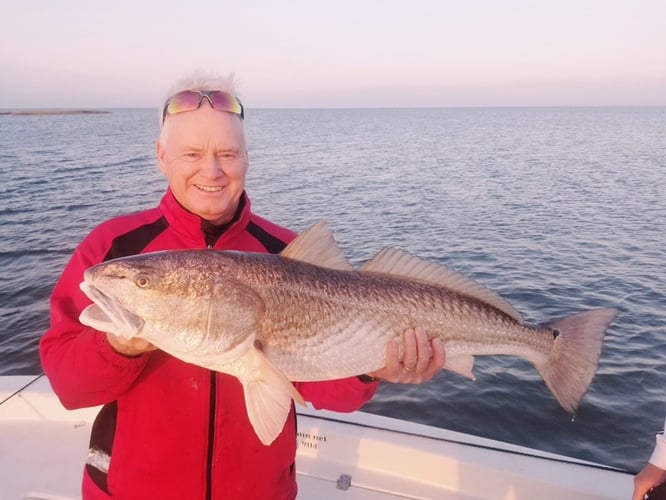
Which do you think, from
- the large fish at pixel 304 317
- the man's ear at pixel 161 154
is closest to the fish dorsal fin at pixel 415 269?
the large fish at pixel 304 317

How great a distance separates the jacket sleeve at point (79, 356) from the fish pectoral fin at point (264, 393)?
1.77 feet

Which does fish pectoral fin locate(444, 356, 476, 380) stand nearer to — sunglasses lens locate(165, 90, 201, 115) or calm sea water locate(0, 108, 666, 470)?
sunglasses lens locate(165, 90, 201, 115)

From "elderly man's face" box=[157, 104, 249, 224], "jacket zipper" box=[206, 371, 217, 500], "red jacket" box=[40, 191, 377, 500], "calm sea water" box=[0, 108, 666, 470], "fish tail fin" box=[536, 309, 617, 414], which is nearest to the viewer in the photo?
"red jacket" box=[40, 191, 377, 500]

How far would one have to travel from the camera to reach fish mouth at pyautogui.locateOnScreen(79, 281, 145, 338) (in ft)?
7.99

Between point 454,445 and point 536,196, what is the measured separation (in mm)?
23239

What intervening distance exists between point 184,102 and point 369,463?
11.9 ft

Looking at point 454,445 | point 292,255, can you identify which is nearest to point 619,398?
point 454,445

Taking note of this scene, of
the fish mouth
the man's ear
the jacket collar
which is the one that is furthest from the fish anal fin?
the man's ear

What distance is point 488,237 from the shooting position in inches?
737

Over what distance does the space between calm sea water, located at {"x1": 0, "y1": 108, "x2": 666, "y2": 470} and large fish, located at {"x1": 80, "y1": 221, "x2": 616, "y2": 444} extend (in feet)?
19.4

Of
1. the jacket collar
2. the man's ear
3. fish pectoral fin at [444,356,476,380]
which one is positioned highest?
the man's ear

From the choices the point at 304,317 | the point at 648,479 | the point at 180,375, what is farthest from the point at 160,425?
the point at 648,479

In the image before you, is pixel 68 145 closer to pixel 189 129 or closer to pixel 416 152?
pixel 416 152

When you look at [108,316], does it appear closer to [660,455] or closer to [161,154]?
[161,154]
